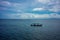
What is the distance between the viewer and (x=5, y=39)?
5191cm

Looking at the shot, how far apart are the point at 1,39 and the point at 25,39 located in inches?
426

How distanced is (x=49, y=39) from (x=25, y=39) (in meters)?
11.0

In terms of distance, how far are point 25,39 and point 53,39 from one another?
1283cm

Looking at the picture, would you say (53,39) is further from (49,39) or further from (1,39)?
(1,39)

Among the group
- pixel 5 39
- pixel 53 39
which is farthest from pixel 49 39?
pixel 5 39

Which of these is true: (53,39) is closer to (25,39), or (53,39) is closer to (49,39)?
(49,39)

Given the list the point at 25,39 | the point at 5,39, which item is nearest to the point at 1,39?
the point at 5,39

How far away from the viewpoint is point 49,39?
173ft

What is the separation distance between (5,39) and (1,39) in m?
1.81

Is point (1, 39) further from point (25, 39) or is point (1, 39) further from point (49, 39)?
point (49, 39)

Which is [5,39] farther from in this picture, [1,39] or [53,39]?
[53,39]

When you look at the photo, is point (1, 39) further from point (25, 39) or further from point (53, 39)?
point (53, 39)

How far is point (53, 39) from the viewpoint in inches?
2077

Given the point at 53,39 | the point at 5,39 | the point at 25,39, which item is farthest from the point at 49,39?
the point at 5,39
